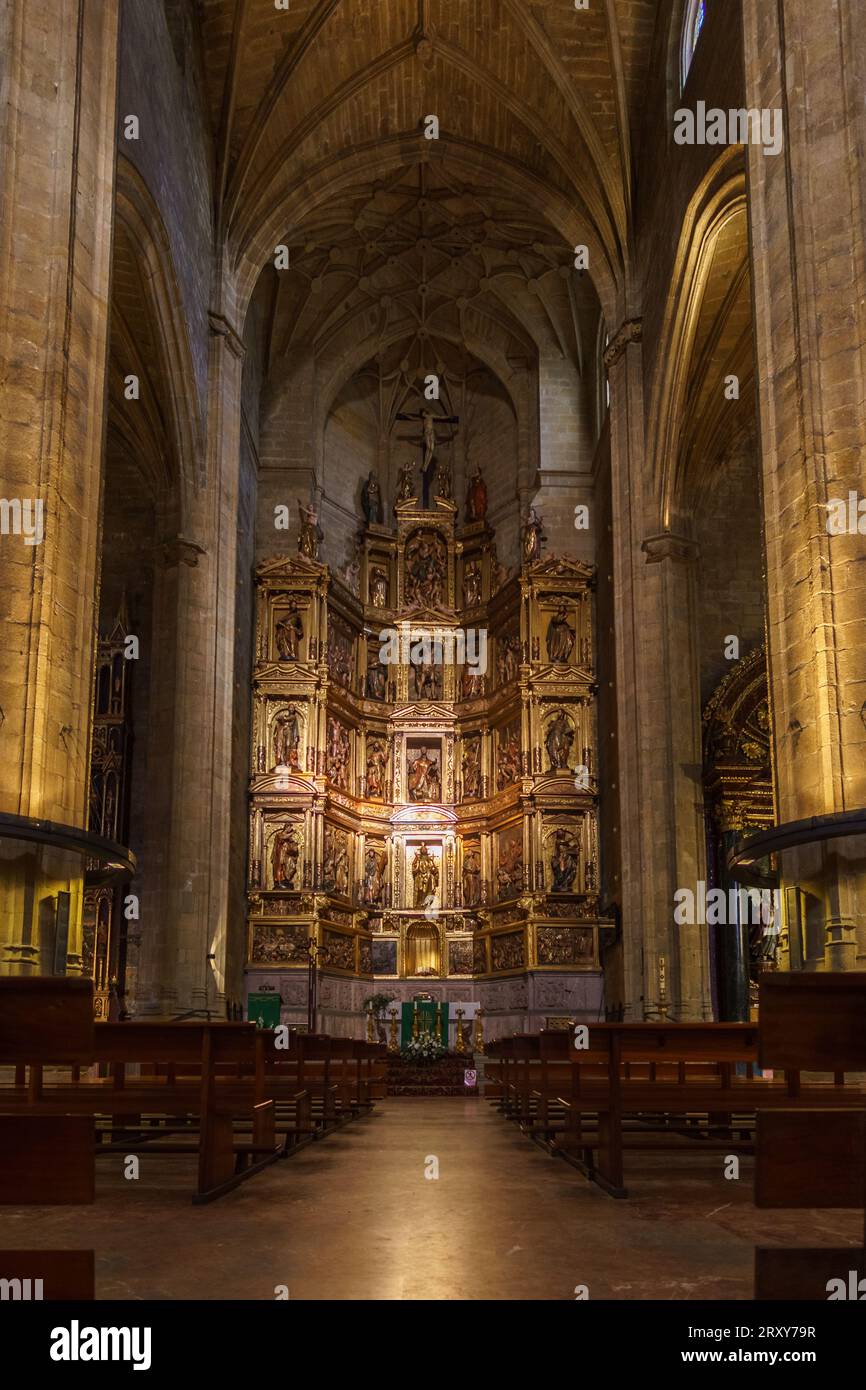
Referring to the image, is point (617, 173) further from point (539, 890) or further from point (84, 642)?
point (84, 642)

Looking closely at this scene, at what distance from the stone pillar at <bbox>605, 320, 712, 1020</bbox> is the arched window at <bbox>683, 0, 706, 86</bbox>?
365 cm

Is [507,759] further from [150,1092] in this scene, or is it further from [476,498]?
[150,1092]

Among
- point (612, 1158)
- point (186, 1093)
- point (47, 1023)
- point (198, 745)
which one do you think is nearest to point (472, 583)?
point (198, 745)

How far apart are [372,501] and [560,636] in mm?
6094

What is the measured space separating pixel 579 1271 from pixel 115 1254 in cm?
157

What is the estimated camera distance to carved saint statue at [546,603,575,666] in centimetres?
2498

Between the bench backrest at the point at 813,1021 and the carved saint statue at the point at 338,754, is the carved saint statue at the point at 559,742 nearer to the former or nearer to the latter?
the carved saint statue at the point at 338,754

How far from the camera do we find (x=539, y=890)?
2358 centimetres

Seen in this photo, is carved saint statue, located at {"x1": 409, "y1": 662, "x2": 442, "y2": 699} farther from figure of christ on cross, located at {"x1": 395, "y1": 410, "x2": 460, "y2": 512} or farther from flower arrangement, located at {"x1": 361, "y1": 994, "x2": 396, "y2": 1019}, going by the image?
flower arrangement, located at {"x1": 361, "y1": 994, "x2": 396, "y2": 1019}

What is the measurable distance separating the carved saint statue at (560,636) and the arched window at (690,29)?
9.98 m

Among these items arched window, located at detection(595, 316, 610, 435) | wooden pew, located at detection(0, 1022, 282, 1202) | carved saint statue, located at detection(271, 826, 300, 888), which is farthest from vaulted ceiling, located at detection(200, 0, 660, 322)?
wooden pew, located at detection(0, 1022, 282, 1202)

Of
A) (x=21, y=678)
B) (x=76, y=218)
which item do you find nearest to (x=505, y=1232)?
(x=21, y=678)

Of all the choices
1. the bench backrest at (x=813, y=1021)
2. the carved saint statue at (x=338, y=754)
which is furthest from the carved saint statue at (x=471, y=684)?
the bench backrest at (x=813, y=1021)

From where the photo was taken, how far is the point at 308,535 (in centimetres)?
2558
